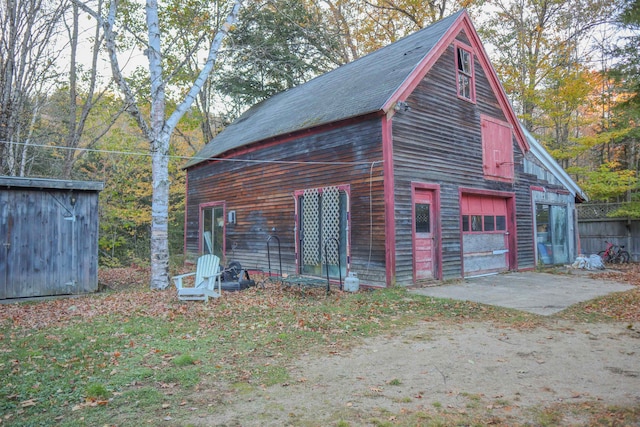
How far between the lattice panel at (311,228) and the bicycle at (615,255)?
1315 centimetres

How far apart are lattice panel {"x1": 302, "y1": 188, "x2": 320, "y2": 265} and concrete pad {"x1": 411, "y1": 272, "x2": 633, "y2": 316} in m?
3.11

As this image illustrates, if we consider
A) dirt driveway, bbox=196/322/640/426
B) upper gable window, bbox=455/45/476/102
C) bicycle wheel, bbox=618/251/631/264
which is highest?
upper gable window, bbox=455/45/476/102

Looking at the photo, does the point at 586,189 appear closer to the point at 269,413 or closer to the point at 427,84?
the point at 427,84

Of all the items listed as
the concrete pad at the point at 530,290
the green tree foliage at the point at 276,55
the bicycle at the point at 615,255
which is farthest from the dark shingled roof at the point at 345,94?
the bicycle at the point at 615,255

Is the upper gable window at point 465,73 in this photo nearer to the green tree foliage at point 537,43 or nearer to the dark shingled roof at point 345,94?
the dark shingled roof at point 345,94

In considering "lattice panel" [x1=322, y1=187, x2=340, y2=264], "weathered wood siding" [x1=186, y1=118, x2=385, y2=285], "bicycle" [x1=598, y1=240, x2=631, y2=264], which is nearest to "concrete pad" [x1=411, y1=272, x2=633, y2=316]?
"weathered wood siding" [x1=186, y1=118, x2=385, y2=285]

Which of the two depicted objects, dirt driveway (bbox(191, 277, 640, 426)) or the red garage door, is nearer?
dirt driveway (bbox(191, 277, 640, 426))

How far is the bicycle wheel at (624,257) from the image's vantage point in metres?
17.1

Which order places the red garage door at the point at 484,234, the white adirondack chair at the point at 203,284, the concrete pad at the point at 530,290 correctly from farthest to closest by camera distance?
the red garage door at the point at 484,234 < the white adirondack chair at the point at 203,284 < the concrete pad at the point at 530,290

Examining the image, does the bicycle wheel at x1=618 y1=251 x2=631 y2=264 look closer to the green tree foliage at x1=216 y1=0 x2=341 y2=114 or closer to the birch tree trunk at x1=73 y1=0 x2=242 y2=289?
the green tree foliage at x1=216 y1=0 x2=341 y2=114

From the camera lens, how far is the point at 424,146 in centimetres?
1076

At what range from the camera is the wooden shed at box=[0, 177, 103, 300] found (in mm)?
9438

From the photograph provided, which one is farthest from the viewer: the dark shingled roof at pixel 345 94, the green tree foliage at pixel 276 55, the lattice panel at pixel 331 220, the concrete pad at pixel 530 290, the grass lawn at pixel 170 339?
the green tree foliage at pixel 276 55

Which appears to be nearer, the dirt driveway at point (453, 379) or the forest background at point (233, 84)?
the dirt driveway at point (453, 379)
